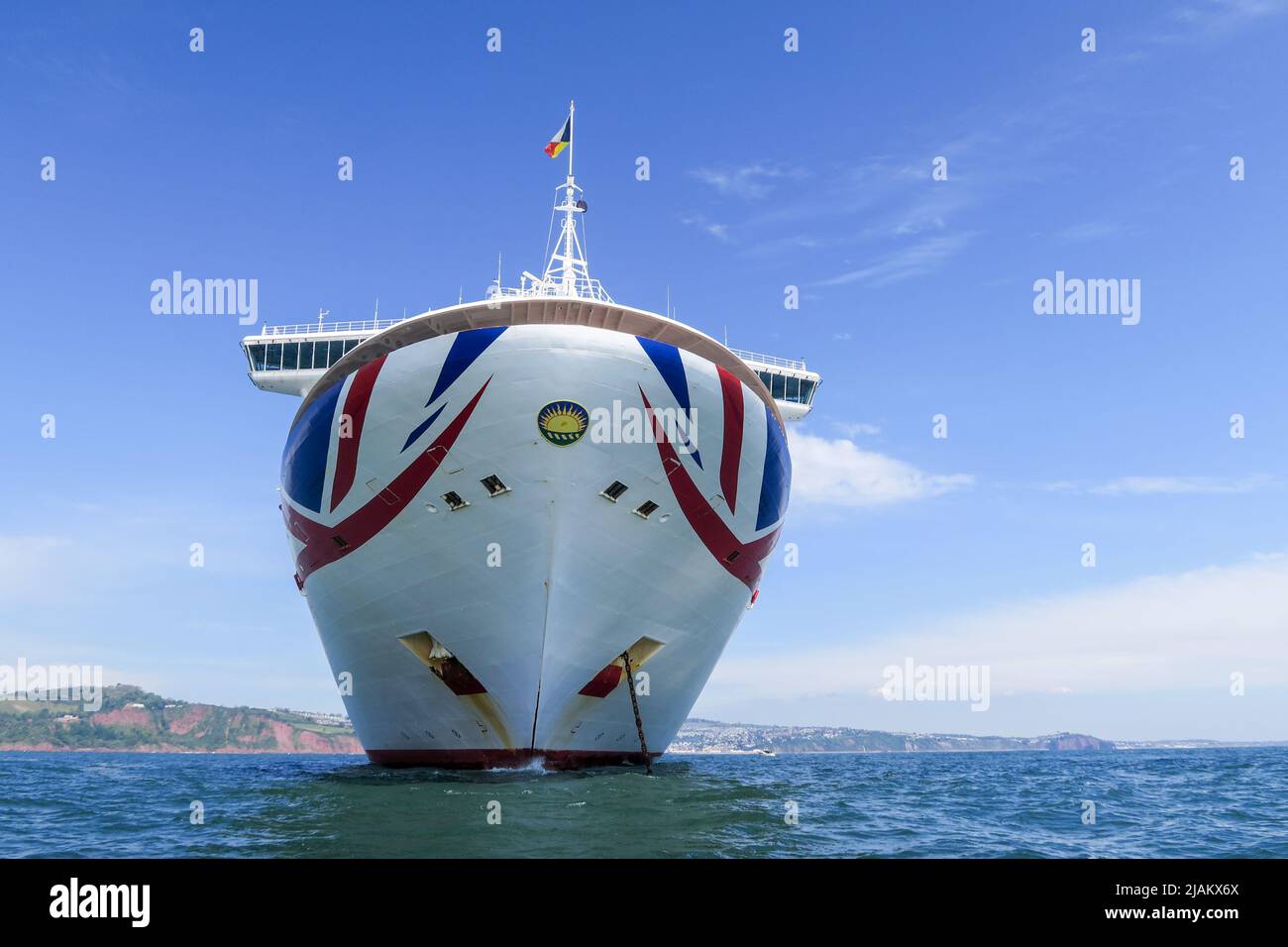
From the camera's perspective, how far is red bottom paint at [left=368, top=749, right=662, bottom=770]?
19.2 metres

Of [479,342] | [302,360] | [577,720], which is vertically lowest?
[577,720]

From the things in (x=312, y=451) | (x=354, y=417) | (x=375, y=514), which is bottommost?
(x=375, y=514)

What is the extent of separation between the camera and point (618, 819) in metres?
12.8

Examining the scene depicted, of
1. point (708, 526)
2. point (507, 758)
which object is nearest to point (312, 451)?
point (507, 758)

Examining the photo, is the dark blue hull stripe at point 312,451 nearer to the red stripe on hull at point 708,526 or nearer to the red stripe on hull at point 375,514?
the red stripe on hull at point 375,514

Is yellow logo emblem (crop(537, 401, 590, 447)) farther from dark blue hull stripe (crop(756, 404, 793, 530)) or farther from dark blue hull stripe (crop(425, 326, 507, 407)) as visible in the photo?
dark blue hull stripe (crop(756, 404, 793, 530))

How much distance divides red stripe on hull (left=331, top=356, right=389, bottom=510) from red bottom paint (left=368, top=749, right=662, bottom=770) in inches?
265

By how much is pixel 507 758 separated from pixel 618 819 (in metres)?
7.14

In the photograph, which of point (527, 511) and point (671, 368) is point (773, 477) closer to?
point (671, 368)
